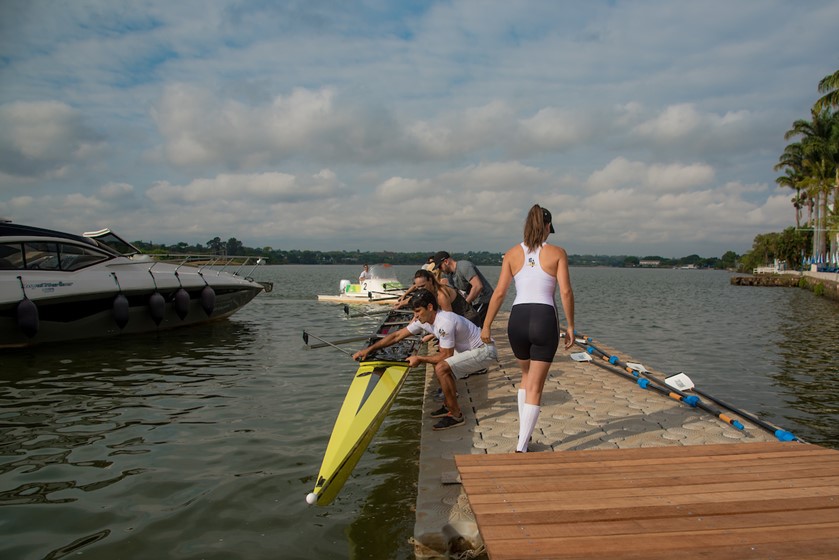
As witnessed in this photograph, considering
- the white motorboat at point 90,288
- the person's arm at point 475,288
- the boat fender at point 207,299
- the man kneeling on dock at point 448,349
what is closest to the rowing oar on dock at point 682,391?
the man kneeling on dock at point 448,349

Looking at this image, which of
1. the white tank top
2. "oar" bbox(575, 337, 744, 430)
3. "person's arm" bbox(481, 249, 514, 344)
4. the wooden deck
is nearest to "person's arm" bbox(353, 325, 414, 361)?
"person's arm" bbox(481, 249, 514, 344)

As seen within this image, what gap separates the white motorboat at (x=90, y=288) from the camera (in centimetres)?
1309

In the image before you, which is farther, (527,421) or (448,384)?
(448,384)

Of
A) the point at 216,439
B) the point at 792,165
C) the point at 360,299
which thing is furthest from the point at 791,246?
the point at 216,439

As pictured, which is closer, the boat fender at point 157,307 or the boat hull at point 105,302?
the boat hull at point 105,302

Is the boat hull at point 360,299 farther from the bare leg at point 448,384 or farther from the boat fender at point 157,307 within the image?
the bare leg at point 448,384

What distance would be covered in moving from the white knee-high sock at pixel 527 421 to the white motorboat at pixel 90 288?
12.8 m

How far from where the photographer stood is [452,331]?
6793 mm

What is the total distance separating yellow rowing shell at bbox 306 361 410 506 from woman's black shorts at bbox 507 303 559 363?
186 cm

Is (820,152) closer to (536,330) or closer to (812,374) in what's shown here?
(812,374)

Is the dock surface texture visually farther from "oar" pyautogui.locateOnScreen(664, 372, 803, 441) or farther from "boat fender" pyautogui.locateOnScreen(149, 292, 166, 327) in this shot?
"boat fender" pyautogui.locateOnScreen(149, 292, 166, 327)

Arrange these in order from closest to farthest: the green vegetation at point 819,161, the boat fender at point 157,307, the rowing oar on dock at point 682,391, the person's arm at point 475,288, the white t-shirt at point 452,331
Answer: the rowing oar on dock at point 682,391 → the white t-shirt at point 452,331 → the person's arm at point 475,288 → the boat fender at point 157,307 → the green vegetation at point 819,161

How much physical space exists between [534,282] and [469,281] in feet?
13.8

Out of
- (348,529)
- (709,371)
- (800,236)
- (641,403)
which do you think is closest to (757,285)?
(800,236)
